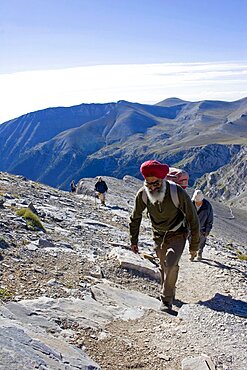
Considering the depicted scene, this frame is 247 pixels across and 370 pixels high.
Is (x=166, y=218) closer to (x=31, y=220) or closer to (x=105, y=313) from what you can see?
(x=105, y=313)

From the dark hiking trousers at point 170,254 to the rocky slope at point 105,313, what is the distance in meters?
0.43

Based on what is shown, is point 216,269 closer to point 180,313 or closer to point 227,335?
point 180,313

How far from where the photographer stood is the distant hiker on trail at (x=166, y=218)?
795 centimetres

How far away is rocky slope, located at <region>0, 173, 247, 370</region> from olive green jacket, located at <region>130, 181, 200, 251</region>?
1503 mm

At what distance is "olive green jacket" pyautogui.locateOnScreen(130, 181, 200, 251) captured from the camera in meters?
8.06

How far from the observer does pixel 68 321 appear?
272 inches

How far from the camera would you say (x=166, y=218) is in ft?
27.5

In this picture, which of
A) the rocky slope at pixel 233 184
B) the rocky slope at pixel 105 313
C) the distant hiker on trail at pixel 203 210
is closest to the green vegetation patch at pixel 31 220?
the rocky slope at pixel 105 313

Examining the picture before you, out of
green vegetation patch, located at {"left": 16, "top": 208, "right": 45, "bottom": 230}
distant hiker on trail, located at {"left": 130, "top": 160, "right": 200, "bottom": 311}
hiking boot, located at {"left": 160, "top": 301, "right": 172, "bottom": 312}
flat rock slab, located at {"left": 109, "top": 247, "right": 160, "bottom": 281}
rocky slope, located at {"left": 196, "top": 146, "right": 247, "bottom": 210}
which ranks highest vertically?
distant hiker on trail, located at {"left": 130, "top": 160, "right": 200, "bottom": 311}

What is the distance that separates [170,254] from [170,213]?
0.95 metres

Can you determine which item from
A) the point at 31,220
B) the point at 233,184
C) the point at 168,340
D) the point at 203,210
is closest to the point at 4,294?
the point at 168,340

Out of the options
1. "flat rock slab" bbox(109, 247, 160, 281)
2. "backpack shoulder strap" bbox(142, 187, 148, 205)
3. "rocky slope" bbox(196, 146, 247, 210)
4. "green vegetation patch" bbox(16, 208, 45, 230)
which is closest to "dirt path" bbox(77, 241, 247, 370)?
"backpack shoulder strap" bbox(142, 187, 148, 205)

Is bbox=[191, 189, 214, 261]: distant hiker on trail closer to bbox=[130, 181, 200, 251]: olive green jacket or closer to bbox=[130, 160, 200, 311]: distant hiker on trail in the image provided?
bbox=[130, 160, 200, 311]: distant hiker on trail

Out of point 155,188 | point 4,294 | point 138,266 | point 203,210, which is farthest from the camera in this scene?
point 203,210
